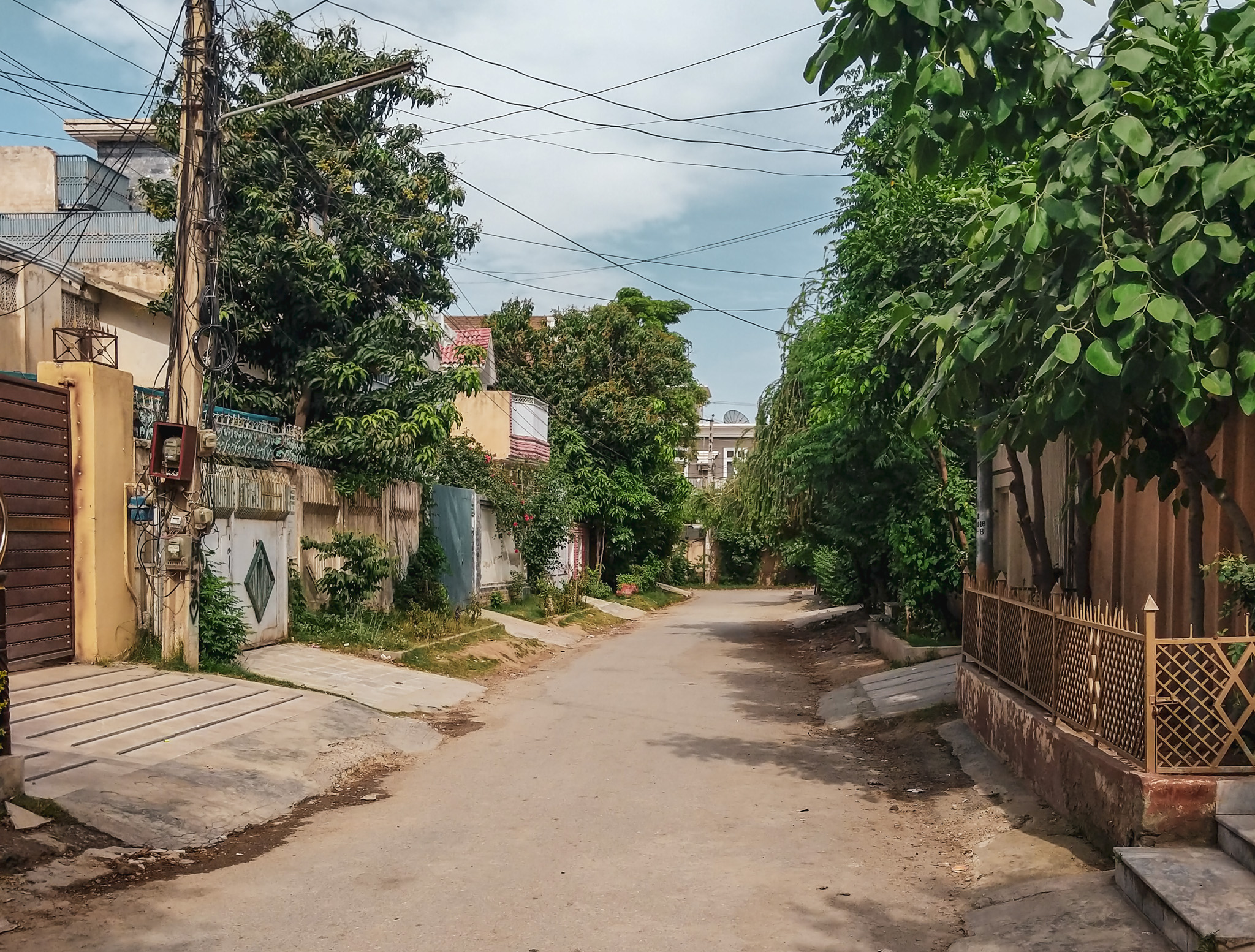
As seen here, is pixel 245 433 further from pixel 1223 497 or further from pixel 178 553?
pixel 1223 497

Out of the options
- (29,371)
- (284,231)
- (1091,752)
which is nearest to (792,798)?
(1091,752)

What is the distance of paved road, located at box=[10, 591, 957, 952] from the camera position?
205 inches

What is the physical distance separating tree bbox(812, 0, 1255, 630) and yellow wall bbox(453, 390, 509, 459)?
2333 centimetres

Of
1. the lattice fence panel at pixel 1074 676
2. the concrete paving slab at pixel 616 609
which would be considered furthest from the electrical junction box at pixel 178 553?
the concrete paving slab at pixel 616 609

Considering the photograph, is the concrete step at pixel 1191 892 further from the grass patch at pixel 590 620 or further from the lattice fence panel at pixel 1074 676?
the grass patch at pixel 590 620

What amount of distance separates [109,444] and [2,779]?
19.9 ft

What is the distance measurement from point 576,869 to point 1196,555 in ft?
15.2

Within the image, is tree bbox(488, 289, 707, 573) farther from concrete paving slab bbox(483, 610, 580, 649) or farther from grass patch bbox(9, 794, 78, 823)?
grass patch bbox(9, 794, 78, 823)

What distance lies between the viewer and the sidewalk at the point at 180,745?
23.0ft

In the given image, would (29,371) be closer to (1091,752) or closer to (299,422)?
(299,422)

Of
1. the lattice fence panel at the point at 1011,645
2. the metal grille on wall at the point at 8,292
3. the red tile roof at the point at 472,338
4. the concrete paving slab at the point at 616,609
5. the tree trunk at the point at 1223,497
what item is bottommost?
the concrete paving slab at the point at 616,609

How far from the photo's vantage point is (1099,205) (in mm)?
6012

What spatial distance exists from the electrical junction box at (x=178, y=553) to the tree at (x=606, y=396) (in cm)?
2043

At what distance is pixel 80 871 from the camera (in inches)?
233
